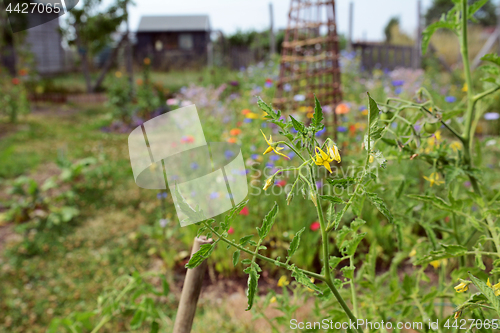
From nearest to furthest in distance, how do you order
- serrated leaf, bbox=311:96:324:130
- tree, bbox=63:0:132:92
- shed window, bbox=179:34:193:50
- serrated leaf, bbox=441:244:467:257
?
serrated leaf, bbox=311:96:324:130
serrated leaf, bbox=441:244:467:257
tree, bbox=63:0:132:92
shed window, bbox=179:34:193:50

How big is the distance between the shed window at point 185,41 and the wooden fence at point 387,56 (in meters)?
13.2

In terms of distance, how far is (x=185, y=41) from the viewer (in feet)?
68.5

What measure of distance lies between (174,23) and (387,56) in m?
15.8

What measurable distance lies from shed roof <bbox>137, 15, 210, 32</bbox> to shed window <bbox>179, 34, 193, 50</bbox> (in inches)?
14.9

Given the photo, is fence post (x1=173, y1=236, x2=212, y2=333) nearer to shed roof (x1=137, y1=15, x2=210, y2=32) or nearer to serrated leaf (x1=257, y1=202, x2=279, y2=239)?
serrated leaf (x1=257, y1=202, x2=279, y2=239)

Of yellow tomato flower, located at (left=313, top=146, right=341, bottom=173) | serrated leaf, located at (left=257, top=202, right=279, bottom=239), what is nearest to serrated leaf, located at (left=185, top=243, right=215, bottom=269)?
serrated leaf, located at (left=257, top=202, right=279, bottom=239)

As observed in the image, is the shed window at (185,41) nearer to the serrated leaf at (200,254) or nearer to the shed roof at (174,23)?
the shed roof at (174,23)

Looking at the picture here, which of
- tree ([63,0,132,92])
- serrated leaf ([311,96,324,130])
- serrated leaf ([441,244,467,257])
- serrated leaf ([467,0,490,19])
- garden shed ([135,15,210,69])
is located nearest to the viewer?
serrated leaf ([311,96,324,130])

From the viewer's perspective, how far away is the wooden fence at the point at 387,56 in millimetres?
8506

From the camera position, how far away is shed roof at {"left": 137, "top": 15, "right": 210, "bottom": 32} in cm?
2067

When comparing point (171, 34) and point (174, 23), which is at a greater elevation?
point (174, 23)

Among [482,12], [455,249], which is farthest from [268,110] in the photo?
[482,12]

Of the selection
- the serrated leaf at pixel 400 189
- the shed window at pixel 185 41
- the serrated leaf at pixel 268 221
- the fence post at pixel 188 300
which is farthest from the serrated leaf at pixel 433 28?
the shed window at pixel 185 41

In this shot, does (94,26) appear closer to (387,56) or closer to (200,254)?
(387,56)
